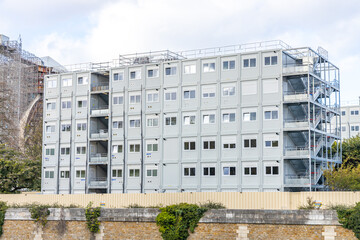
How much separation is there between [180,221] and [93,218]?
760 centimetres

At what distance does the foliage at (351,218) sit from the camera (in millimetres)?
34906

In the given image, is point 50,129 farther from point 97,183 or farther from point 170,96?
point 170,96

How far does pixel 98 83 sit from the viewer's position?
87.0 metres

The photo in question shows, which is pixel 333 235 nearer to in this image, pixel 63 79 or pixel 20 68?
A: pixel 63 79

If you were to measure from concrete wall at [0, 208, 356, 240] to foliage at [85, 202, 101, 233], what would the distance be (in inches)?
13.0

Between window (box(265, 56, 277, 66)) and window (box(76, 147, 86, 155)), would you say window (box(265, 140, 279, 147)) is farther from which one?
window (box(76, 147, 86, 155))

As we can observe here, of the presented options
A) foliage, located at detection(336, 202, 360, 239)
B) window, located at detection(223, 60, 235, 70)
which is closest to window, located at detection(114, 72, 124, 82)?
window, located at detection(223, 60, 235, 70)

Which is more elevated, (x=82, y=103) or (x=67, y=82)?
(x=67, y=82)

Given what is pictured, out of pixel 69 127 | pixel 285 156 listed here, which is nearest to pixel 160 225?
pixel 285 156

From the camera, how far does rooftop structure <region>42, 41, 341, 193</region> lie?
72750mm

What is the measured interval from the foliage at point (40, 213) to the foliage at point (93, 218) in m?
4.52

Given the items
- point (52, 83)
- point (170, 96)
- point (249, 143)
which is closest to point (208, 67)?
point (170, 96)

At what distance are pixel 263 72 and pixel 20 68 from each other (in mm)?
68367

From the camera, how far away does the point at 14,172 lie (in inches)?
2918
